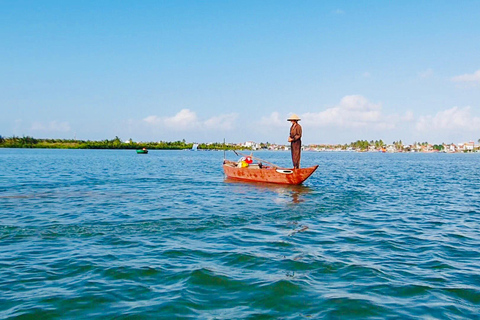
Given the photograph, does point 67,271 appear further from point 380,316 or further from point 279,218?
point 279,218

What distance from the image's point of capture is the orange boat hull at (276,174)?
80.3 feet

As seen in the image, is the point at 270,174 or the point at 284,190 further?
the point at 270,174

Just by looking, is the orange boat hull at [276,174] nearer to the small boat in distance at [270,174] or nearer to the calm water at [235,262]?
the small boat in distance at [270,174]

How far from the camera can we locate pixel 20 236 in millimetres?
10328

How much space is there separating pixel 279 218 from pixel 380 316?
8.00 meters

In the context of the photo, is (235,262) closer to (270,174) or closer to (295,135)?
(295,135)

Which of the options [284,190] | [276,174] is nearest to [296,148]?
[276,174]

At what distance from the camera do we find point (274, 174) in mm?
25297

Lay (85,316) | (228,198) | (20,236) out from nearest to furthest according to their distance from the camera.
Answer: (85,316), (20,236), (228,198)

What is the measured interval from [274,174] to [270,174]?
14.3 inches

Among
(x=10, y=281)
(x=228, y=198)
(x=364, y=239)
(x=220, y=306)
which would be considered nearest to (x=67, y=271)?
(x=10, y=281)

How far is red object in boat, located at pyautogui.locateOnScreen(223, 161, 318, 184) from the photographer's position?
2448 cm

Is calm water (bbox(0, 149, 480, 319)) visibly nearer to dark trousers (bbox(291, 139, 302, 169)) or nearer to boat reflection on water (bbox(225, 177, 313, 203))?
boat reflection on water (bbox(225, 177, 313, 203))

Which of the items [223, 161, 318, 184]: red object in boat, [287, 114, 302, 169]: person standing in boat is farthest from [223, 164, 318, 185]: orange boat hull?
[287, 114, 302, 169]: person standing in boat
